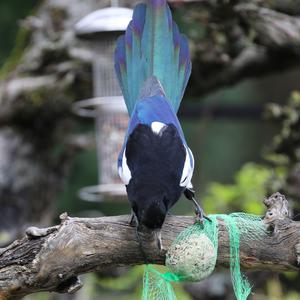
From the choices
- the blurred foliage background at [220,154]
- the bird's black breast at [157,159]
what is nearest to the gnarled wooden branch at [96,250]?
the bird's black breast at [157,159]

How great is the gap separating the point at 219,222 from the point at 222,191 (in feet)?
6.77

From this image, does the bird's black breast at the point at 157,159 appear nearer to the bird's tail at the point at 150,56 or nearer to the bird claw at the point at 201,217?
the bird claw at the point at 201,217

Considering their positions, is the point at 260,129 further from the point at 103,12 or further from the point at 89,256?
the point at 89,256

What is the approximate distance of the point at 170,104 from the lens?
2.89m

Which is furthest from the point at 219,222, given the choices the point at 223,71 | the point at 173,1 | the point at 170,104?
the point at 223,71

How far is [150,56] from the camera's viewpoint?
2971mm

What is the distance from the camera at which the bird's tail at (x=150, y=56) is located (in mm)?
2951

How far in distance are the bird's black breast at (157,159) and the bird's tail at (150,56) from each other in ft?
0.96

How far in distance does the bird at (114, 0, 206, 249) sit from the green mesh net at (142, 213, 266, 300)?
0.06 metres

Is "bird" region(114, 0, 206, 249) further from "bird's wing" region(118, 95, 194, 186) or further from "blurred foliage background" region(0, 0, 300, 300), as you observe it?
"blurred foliage background" region(0, 0, 300, 300)

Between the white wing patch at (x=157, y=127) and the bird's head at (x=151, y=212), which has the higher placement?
the white wing patch at (x=157, y=127)

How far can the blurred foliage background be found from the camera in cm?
407

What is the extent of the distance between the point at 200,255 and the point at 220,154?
4156mm

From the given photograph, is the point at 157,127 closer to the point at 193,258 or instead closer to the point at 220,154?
the point at 193,258
